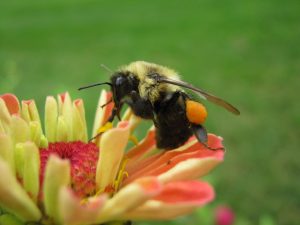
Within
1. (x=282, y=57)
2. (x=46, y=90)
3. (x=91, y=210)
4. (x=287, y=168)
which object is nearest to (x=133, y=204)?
(x=91, y=210)

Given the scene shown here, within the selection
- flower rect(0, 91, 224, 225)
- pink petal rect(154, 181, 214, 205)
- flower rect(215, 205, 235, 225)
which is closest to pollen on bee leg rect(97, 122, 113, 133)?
flower rect(0, 91, 224, 225)

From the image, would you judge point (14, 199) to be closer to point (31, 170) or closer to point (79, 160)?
point (31, 170)

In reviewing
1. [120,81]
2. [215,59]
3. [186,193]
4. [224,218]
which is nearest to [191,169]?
[186,193]

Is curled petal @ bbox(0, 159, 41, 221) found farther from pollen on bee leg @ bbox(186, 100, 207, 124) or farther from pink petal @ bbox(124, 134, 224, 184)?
pollen on bee leg @ bbox(186, 100, 207, 124)

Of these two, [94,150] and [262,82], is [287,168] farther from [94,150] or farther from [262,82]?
[94,150]

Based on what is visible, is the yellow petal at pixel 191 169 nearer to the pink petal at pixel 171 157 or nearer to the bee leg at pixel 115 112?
the pink petal at pixel 171 157

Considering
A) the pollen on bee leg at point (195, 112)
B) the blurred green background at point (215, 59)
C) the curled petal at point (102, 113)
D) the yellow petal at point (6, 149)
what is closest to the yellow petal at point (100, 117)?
the curled petal at point (102, 113)
